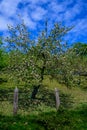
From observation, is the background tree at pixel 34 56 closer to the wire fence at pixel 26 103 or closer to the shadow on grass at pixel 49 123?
the wire fence at pixel 26 103

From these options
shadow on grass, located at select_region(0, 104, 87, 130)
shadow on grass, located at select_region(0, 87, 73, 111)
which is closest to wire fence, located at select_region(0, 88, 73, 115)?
shadow on grass, located at select_region(0, 87, 73, 111)

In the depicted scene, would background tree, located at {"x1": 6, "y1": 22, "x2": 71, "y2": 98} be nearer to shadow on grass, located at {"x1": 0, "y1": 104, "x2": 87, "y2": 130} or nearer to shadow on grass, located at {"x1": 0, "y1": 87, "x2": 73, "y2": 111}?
shadow on grass, located at {"x1": 0, "y1": 87, "x2": 73, "y2": 111}

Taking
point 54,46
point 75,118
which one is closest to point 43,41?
point 54,46

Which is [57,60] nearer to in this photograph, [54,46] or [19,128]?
[54,46]

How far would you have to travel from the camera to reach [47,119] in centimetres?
1531

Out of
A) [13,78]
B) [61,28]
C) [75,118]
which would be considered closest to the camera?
[75,118]

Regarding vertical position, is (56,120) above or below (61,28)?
below

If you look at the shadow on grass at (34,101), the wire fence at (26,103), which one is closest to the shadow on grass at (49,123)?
the wire fence at (26,103)

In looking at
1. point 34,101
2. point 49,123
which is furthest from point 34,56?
point 49,123

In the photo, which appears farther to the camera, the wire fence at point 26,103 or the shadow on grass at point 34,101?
the shadow on grass at point 34,101

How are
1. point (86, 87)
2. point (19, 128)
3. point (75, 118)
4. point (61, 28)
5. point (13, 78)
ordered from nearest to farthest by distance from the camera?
point (19, 128), point (75, 118), point (13, 78), point (61, 28), point (86, 87)

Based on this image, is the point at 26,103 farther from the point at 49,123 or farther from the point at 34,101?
the point at 49,123

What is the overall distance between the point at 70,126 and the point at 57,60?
2062 centimetres

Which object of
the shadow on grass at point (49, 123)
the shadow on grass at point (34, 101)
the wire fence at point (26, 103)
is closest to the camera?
the shadow on grass at point (49, 123)
